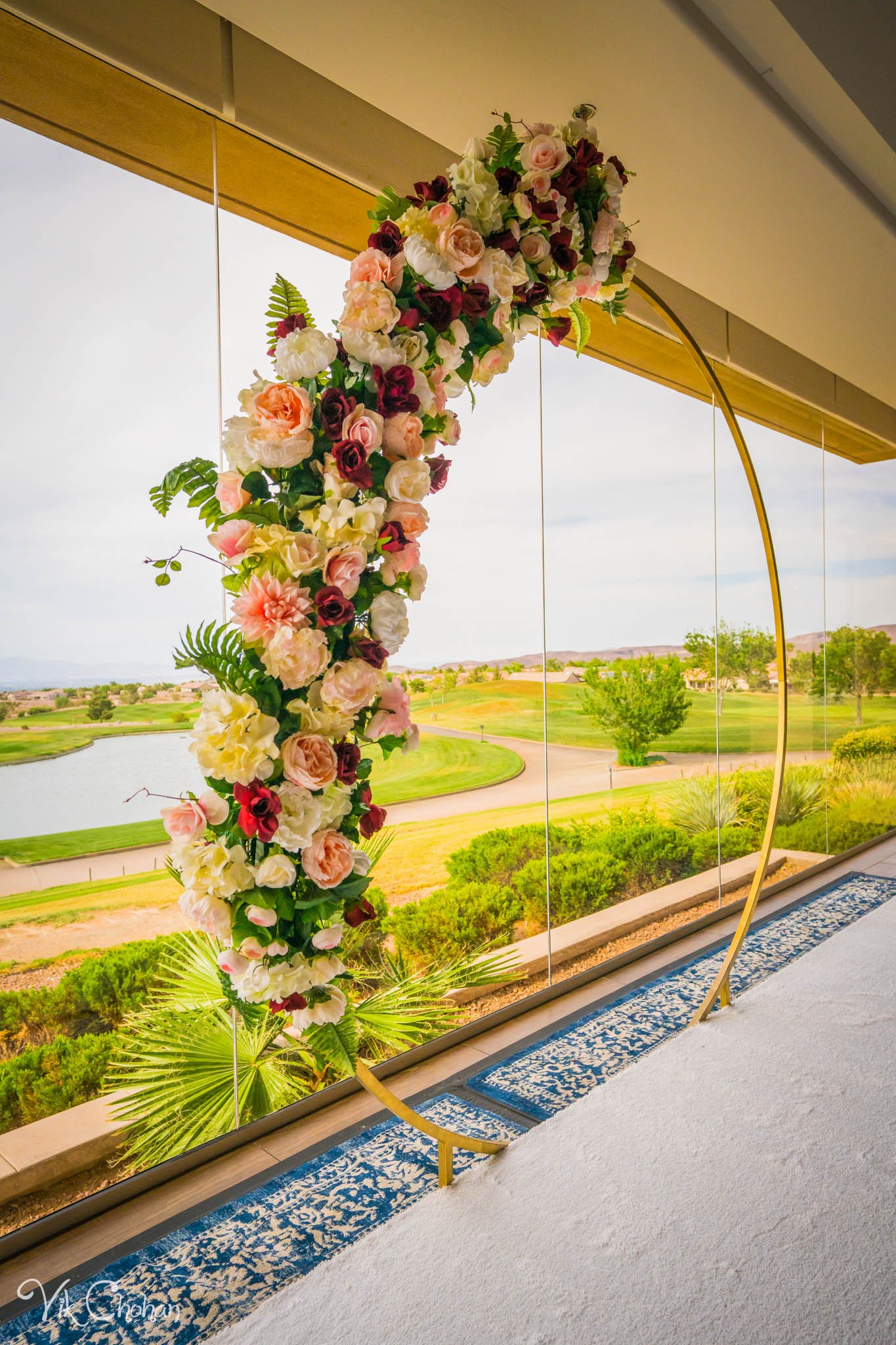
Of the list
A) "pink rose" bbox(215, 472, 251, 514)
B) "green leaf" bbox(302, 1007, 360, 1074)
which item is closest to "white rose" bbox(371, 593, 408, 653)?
"pink rose" bbox(215, 472, 251, 514)

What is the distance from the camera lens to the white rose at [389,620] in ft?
5.51

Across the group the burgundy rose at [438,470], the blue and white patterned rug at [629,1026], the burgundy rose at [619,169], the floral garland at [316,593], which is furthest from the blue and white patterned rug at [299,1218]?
the burgundy rose at [619,169]

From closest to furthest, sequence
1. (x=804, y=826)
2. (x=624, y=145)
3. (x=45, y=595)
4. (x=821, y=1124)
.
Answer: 1. (x=45, y=595)
2. (x=821, y=1124)
3. (x=624, y=145)
4. (x=804, y=826)

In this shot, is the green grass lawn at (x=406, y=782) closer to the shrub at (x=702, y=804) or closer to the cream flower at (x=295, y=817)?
the cream flower at (x=295, y=817)

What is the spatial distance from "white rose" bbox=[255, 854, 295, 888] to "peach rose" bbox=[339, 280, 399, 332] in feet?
3.46

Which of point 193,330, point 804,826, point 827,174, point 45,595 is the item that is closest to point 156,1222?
point 45,595

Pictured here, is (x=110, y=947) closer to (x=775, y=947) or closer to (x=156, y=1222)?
(x=156, y=1222)

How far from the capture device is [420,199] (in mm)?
1910

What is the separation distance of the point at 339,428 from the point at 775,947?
10.7 ft

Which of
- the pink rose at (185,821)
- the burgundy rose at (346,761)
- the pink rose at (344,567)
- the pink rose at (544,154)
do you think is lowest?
the pink rose at (185,821)

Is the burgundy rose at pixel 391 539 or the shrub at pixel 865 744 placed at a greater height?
the burgundy rose at pixel 391 539

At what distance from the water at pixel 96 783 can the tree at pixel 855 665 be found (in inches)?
183

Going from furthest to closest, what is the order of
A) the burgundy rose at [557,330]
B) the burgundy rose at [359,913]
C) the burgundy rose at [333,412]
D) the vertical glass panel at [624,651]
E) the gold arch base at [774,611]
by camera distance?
the vertical glass panel at [624,651], the gold arch base at [774,611], the burgundy rose at [557,330], the burgundy rose at [359,913], the burgundy rose at [333,412]

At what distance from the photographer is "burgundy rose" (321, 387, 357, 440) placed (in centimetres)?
162
